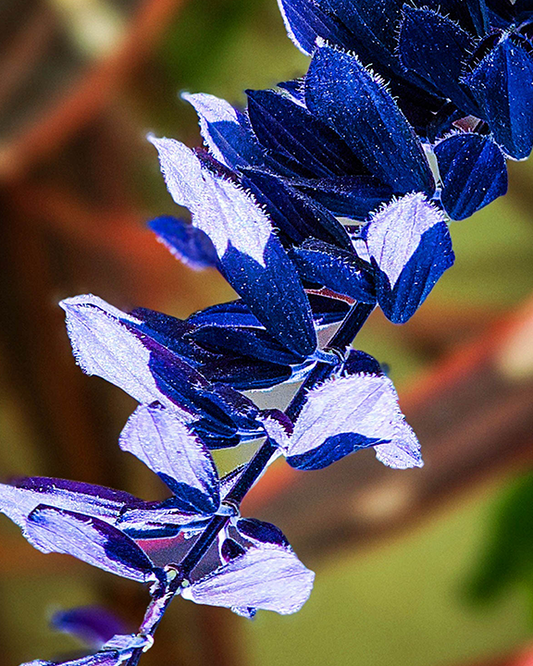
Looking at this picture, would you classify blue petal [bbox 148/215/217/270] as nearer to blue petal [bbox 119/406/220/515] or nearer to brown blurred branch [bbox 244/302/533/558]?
blue petal [bbox 119/406/220/515]

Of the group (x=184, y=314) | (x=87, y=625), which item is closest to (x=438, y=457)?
(x=184, y=314)

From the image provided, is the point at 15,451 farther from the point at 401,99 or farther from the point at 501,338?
the point at 401,99

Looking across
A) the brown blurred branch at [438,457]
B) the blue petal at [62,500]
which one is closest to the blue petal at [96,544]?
the blue petal at [62,500]

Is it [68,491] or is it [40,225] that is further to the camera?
[40,225]

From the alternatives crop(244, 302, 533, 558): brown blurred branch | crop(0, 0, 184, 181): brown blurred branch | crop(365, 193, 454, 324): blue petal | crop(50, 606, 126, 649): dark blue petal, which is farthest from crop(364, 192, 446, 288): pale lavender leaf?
crop(0, 0, 184, 181): brown blurred branch

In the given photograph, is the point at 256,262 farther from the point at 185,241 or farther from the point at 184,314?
the point at 184,314

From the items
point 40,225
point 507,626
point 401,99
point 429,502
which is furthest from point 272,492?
point 401,99

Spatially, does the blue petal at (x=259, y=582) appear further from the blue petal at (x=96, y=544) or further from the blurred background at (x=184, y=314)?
the blurred background at (x=184, y=314)
